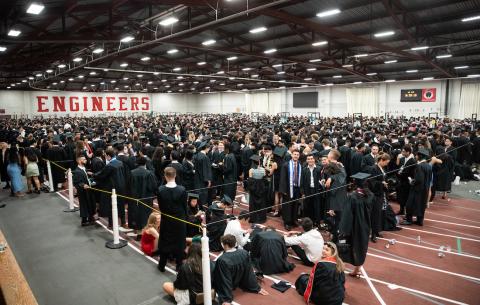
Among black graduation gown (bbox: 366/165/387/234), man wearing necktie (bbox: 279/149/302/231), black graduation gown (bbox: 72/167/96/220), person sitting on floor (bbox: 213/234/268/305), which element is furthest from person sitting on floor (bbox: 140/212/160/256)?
black graduation gown (bbox: 366/165/387/234)

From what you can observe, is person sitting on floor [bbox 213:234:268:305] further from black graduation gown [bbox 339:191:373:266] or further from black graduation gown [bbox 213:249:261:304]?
black graduation gown [bbox 339:191:373:266]

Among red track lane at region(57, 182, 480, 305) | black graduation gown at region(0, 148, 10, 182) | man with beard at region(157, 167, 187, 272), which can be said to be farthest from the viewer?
black graduation gown at region(0, 148, 10, 182)

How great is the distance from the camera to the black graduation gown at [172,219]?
4.52 metres

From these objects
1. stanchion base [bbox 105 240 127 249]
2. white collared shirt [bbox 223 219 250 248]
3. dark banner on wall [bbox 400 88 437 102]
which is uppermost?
dark banner on wall [bbox 400 88 437 102]

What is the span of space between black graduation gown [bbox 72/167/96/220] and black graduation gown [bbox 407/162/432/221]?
713cm

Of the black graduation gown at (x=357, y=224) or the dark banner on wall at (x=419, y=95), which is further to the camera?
the dark banner on wall at (x=419, y=95)

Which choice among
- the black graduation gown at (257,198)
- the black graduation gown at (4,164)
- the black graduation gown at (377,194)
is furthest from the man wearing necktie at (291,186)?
the black graduation gown at (4,164)

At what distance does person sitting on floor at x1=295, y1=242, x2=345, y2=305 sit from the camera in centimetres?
394

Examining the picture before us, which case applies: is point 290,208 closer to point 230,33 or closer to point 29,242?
point 29,242

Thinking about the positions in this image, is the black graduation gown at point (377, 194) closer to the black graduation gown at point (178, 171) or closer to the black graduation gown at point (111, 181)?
the black graduation gown at point (178, 171)

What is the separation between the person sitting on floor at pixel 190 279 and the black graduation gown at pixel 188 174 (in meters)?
3.92

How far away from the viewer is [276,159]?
797cm

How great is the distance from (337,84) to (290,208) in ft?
84.8

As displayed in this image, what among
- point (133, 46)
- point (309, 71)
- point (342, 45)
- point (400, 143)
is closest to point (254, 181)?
point (400, 143)
